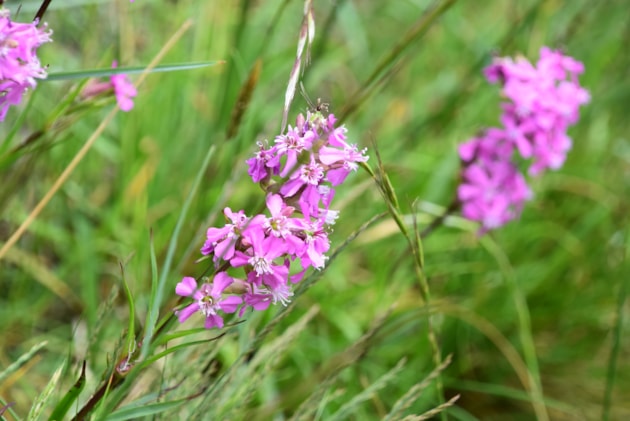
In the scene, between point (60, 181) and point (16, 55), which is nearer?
point (16, 55)

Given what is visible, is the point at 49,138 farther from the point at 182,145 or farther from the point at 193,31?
the point at 193,31

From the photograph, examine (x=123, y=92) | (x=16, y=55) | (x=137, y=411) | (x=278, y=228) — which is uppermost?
(x=123, y=92)

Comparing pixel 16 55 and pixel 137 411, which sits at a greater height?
pixel 16 55

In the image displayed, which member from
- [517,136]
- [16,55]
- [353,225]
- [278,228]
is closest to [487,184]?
[517,136]

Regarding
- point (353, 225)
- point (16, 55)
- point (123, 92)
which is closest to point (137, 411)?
point (16, 55)

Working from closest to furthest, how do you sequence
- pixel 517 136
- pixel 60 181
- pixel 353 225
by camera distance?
pixel 60 181 → pixel 517 136 → pixel 353 225

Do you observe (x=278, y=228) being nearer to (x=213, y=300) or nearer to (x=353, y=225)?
(x=213, y=300)

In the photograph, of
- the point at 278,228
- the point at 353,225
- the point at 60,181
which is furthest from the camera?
the point at 353,225
